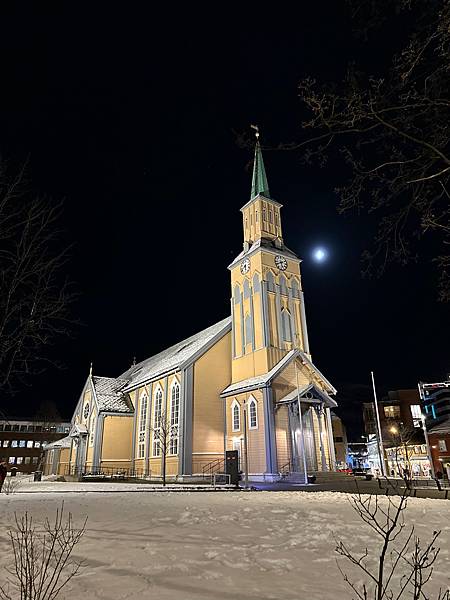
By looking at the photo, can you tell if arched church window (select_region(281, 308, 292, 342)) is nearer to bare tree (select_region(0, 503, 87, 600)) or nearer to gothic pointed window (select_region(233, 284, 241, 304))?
gothic pointed window (select_region(233, 284, 241, 304))

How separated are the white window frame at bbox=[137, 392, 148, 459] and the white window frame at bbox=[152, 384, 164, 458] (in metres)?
2.06

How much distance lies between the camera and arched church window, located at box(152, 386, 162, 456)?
3434cm

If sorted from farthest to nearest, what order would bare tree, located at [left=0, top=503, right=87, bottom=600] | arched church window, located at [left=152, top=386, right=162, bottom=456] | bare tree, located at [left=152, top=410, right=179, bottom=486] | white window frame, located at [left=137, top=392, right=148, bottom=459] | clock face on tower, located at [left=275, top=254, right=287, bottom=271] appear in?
1. white window frame, located at [left=137, top=392, right=148, bottom=459]
2. clock face on tower, located at [left=275, top=254, right=287, bottom=271]
3. arched church window, located at [left=152, top=386, right=162, bottom=456]
4. bare tree, located at [left=152, top=410, right=179, bottom=486]
5. bare tree, located at [left=0, top=503, right=87, bottom=600]

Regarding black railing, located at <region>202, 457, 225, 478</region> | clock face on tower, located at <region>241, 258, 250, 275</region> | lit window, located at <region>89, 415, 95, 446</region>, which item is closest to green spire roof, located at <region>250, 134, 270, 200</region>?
clock face on tower, located at <region>241, 258, 250, 275</region>

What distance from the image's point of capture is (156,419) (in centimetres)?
3575

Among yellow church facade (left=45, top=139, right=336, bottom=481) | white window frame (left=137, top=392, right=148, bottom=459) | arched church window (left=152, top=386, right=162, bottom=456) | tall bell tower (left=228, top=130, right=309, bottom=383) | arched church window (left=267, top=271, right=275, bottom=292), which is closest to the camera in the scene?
yellow church facade (left=45, top=139, right=336, bottom=481)

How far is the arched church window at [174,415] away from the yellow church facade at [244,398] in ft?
0.37

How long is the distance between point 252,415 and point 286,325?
8.54 metres

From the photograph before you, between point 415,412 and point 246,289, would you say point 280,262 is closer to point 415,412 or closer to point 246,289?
point 246,289

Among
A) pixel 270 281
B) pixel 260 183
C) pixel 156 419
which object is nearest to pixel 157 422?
pixel 156 419

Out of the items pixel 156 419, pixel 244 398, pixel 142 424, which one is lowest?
pixel 142 424

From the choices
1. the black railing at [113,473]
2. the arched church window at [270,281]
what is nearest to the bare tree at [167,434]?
the black railing at [113,473]

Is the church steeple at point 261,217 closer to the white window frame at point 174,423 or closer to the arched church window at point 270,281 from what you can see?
the arched church window at point 270,281

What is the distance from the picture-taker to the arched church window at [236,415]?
31781mm
